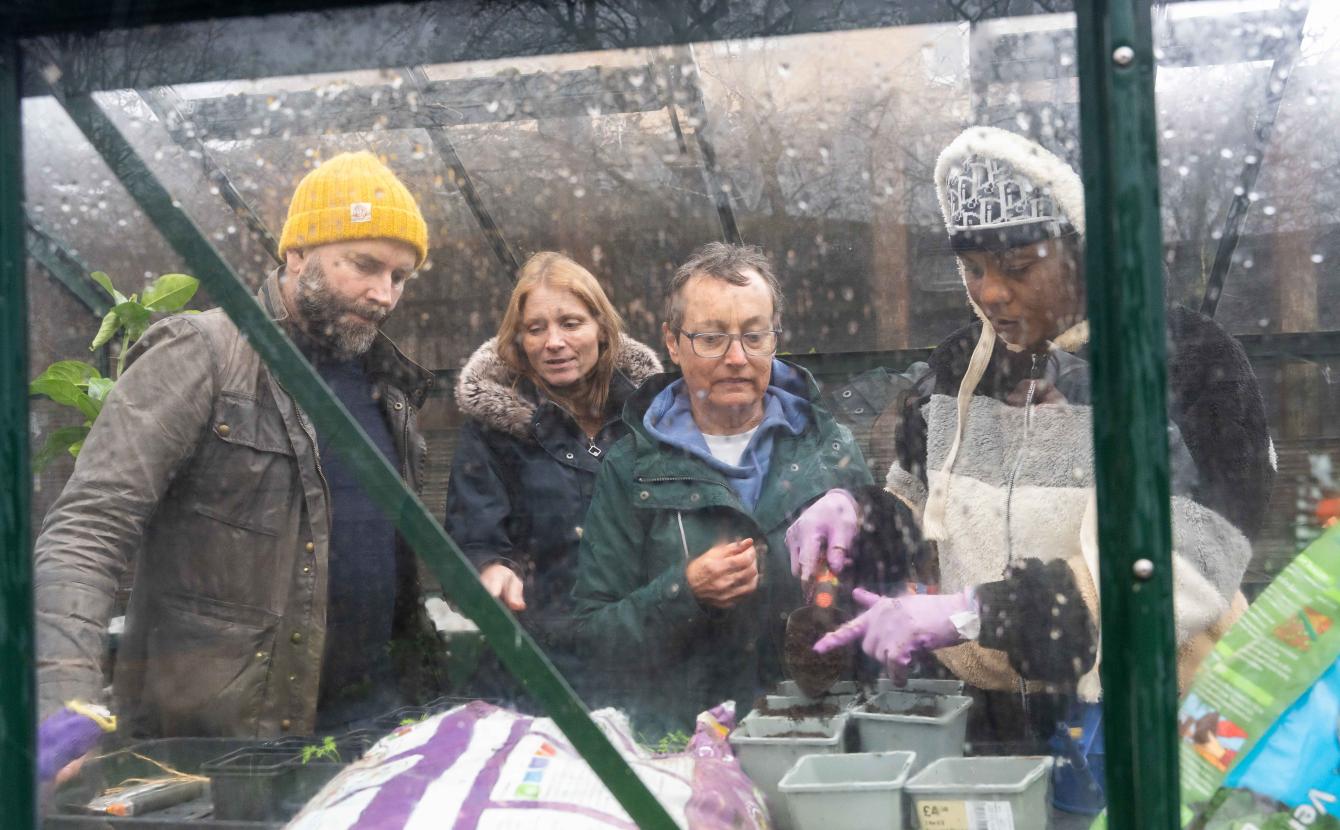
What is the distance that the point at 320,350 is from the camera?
1.55 m

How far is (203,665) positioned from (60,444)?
1.23 ft

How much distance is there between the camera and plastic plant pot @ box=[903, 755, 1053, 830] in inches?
56.8

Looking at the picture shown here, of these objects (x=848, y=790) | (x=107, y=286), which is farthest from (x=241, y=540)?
(x=848, y=790)

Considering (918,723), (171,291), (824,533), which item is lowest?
(918,723)

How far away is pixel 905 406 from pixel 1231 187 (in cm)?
48

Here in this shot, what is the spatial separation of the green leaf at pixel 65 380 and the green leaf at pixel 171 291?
0.14m

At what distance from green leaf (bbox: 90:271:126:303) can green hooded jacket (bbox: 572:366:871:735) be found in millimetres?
733

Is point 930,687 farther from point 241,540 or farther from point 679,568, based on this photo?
point 241,540

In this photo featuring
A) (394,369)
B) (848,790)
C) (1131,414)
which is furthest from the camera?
A: (394,369)

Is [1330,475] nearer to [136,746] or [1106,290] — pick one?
[1106,290]

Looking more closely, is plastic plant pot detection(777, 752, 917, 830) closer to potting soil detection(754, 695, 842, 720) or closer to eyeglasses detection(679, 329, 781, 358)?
potting soil detection(754, 695, 842, 720)

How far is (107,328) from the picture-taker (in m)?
1.66

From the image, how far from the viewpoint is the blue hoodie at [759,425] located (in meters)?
1.50

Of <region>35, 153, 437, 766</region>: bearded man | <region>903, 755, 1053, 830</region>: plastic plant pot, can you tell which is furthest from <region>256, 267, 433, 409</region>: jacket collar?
<region>903, 755, 1053, 830</region>: plastic plant pot
